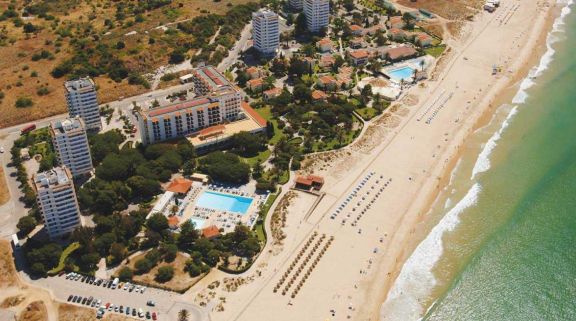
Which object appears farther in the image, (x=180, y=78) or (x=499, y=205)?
(x=180, y=78)

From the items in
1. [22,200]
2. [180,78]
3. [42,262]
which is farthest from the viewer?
[180,78]

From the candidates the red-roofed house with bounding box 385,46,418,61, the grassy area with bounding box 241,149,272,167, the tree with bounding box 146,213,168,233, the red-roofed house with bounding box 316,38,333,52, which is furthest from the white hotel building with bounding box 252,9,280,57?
the tree with bounding box 146,213,168,233

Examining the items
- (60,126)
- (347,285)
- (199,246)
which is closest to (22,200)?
(60,126)

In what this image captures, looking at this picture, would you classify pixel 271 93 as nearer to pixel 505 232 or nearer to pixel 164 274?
pixel 164 274

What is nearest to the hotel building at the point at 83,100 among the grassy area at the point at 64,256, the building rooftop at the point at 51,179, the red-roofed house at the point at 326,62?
the building rooftop at the point at 51,179

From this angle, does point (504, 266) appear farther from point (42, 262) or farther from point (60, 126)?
point (60, 126)

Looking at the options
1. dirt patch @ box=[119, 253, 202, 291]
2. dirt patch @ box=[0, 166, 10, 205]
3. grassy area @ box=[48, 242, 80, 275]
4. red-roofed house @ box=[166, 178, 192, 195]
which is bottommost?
dirt patch @ box=[0, 166, 10, 205]

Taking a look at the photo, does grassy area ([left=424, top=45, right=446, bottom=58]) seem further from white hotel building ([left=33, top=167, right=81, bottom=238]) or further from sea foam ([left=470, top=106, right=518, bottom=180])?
white hotel building ([left=33, top=167, right=81, bottom=238])
